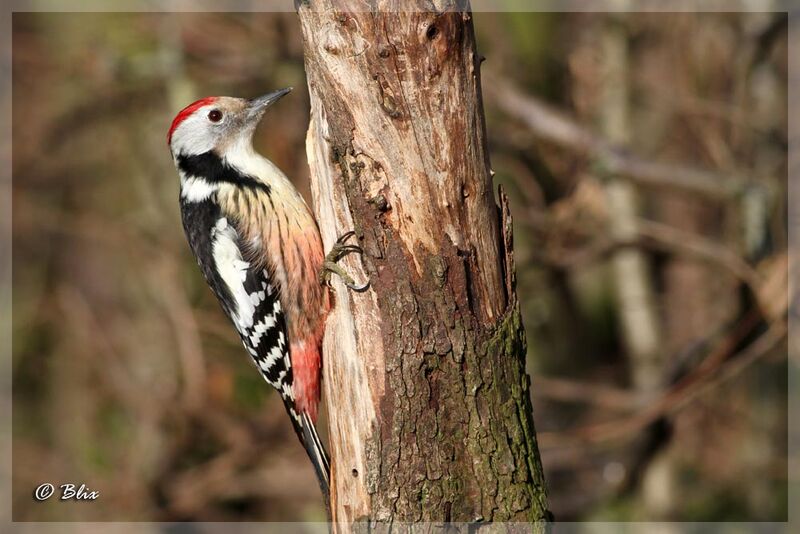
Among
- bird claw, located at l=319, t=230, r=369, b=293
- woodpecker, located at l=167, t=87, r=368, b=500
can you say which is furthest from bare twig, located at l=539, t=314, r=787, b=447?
bird claw, located at l=319, t=230, r=369, b=293

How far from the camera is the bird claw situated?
3.03 metres

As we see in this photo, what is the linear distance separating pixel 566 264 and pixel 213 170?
2.63 m

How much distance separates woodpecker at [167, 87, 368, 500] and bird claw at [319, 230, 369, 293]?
30 centimetres

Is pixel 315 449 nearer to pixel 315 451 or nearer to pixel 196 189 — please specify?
pixel 315 451

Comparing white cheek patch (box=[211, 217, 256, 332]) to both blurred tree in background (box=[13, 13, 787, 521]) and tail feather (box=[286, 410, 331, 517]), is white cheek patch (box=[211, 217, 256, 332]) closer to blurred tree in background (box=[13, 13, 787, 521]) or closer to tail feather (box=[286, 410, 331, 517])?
tail feather (box=[286, 410, 331, 517])

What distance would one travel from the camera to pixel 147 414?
6199mm

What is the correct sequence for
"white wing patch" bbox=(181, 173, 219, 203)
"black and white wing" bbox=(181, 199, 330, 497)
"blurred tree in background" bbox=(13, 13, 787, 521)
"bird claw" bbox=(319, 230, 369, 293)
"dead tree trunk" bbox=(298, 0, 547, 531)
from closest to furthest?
"dead tree trunk" bbox=(298, 0, 547, 531)
"bird claw" bbox=(319, 230, 369, 293)
"black and white wing" bbox=(181, 199, 330, 497)
"white wing patch" bbox=(181, 173, 219, 203)
"blurred tree in background" bbox=(13, 13, 787, 521)

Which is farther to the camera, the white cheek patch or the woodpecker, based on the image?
the white cheek patch

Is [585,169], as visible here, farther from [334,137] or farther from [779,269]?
[334,137]

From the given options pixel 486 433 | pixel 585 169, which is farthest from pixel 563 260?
pixel 486 433

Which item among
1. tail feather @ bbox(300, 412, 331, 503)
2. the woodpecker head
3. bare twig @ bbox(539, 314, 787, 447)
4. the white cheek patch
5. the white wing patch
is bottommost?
tail feather @ bbox(300, 412, 331, 503)

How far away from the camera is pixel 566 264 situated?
5.76 metres

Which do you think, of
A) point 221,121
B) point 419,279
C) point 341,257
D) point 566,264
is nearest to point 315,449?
point 341,257

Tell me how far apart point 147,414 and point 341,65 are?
13.6 ft
